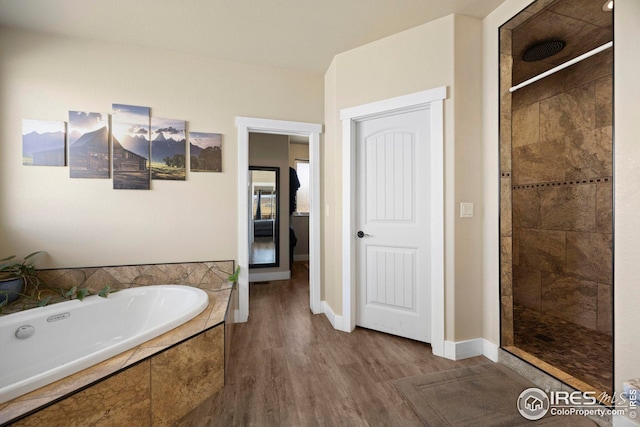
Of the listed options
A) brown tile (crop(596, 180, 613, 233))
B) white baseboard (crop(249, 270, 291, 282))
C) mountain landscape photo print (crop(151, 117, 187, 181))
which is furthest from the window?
brown tile (crop(596, 180, 613, 233))

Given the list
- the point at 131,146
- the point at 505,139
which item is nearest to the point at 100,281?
the point at 131,146

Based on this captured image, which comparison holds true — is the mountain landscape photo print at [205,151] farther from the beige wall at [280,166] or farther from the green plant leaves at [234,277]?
the beige wall at [280,166]

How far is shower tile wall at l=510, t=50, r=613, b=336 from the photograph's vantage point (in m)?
2.26

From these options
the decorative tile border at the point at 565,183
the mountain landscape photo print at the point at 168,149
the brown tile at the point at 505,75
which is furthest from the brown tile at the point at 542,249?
the mountain landscape photo print at the point at 168,149

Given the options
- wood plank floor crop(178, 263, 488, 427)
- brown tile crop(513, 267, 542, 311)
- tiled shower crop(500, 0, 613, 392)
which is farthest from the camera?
brown tile crop(513, 267, 542, 311)

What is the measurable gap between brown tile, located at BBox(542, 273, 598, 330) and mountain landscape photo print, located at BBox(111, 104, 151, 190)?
4.02 metres

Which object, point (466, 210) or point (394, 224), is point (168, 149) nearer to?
point (394, 224)

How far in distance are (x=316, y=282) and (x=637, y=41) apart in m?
2.77

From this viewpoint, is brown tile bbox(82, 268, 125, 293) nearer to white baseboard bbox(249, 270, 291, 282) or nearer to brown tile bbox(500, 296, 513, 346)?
white baseboard bbox(249, 270, 291, 282)

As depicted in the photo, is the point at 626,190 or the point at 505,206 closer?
the point at 626,190

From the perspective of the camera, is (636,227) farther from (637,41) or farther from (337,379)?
(337,379)

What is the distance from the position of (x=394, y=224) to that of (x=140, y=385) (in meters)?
2.01

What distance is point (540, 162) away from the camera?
2.75 metres

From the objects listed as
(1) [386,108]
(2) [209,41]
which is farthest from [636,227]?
(2) [209,41]
